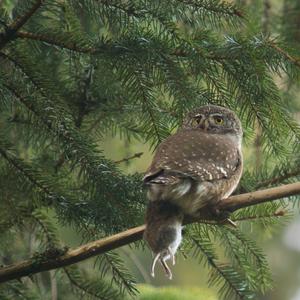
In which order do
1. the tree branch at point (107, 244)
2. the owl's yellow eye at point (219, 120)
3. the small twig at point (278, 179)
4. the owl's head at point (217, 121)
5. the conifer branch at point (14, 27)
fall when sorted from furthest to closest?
the owl's yellow eye at point (219, 120)
the owl's head at point (217, 121)
the small twig at point (278, 179)
the conifer branch at point (14, 27)
the tree branch at point (107, 244)

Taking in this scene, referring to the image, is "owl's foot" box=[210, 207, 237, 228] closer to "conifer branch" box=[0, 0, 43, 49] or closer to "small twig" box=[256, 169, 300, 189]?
"small twig" box=[256, 169, 300, 189]

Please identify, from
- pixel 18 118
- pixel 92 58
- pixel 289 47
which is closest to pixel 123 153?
pixel 18 118

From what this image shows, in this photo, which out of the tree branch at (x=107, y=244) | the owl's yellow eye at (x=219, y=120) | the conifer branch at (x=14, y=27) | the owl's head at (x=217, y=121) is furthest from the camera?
the owl's yellow eye at (x=219, y=120)

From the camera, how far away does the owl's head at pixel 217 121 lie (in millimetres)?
2947

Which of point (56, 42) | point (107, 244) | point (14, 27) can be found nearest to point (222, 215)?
point (107, 244)

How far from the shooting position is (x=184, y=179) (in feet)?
8.03

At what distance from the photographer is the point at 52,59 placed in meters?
3.01

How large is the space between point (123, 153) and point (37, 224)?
3.18 feet

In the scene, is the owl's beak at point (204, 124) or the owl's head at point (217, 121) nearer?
the owl's head at point (217, 121)

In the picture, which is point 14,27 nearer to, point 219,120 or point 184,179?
point 184,179

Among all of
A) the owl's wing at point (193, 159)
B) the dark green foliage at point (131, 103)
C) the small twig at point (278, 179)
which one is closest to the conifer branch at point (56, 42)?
the dark green foliage at point (131, 103)

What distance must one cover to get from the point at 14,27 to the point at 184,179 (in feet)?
2.40

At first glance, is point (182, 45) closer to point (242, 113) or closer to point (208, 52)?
point (208, 52)

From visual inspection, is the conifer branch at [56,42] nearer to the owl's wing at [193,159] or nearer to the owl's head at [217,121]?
the owl's wing at [193,159]
